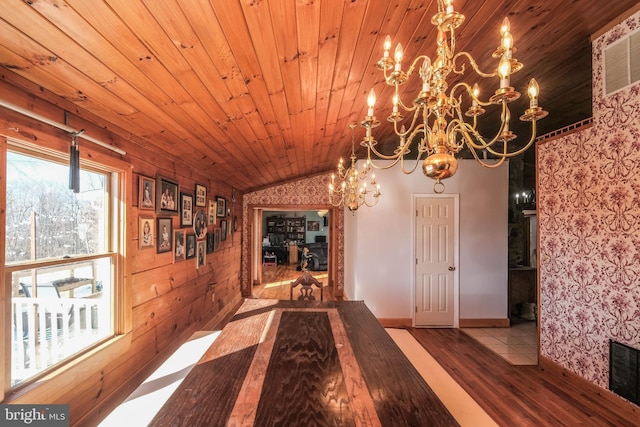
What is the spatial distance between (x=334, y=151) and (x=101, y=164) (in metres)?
2.90

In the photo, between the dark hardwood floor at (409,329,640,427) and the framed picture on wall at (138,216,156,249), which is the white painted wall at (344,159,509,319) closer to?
the dark hardwood floor at (409,329,640,427)

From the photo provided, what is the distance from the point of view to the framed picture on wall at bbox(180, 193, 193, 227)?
3232 millimetres

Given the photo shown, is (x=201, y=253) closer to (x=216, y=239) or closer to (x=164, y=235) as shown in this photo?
(x=216, y=239)

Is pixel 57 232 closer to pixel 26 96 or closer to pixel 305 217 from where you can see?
pixel 26 96

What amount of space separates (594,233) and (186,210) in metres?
3.96

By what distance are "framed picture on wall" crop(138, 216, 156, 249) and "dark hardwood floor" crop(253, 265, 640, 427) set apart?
3107 mm

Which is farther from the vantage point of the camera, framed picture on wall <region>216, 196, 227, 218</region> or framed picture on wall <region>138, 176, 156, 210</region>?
framed picture on wall <region>216, 196, 227, 218</region>

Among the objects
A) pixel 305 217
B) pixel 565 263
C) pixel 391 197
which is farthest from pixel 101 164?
pixel 305 217

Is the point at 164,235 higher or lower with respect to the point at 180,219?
lower

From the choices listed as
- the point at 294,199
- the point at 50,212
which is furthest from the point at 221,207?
the point at 50,212

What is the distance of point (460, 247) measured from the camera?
13.9ft

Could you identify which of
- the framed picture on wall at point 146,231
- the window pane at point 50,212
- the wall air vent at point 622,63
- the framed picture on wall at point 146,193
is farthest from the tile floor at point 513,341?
the window pane at point 50,212

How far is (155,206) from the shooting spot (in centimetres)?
269

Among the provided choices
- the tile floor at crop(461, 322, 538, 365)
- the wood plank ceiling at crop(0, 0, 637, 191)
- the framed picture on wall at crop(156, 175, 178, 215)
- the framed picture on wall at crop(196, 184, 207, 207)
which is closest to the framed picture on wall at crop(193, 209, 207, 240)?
the framed picture on wall at crop(196, 184, 207, 207)
